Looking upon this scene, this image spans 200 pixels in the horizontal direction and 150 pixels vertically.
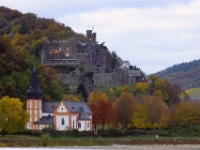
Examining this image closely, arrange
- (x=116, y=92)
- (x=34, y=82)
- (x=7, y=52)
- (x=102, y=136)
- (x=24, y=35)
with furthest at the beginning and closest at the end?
(x=24, y=35) → (x=116, y=92) → (x=7, y=52) → (x=34, y=82) → (x=102, y=136)

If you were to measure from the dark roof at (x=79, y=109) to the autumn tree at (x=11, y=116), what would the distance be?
9526 mm

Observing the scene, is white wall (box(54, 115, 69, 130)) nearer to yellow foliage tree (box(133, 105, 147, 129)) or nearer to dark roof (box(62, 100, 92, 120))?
dark roof (box(62, 100, 92, 120))

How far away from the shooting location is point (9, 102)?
74.8m

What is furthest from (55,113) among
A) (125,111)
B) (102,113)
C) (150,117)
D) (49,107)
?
(150,117)

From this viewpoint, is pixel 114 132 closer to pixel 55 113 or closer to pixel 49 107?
pixel 55 113

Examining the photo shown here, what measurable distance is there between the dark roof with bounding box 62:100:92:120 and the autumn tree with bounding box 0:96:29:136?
31.3ft

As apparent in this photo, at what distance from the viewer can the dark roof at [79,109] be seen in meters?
83.4

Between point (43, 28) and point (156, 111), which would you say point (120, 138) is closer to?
point (156, 111)

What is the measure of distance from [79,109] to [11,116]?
13534 millimetres

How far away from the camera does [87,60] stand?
429ft

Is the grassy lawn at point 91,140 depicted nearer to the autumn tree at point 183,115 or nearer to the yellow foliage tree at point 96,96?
the autumn tree at point 183,115

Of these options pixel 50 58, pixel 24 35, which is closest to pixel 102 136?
pixel 50 58

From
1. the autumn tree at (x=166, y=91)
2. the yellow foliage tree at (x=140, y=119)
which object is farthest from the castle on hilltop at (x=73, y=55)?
the yellow foliage tree at (x=140, y=119)

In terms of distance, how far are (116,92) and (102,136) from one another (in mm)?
39407
